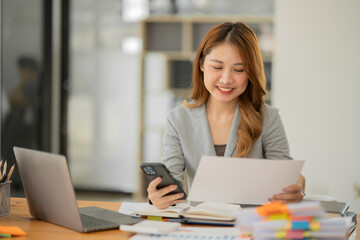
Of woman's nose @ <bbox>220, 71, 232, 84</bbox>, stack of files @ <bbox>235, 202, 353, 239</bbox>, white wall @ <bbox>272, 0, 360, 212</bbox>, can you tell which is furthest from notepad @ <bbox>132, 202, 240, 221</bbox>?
white wall @ <bbox>272, 0, 360, 212</bbox>

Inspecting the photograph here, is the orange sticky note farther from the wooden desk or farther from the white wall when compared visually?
the white wall

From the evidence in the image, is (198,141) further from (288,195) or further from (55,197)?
(55,197)

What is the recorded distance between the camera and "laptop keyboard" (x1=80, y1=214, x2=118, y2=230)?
62.1 inches

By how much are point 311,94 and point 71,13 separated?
9.18 ft

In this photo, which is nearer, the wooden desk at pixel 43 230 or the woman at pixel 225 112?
the wooden desk at pixel 43 230

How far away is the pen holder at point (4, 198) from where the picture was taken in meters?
1.75

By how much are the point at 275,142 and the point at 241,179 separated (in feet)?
1.93

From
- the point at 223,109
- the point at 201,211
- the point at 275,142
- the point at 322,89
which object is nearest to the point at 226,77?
the point at 223,109

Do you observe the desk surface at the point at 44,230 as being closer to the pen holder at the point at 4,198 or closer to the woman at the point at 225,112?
the pen holder at the point at 4,198

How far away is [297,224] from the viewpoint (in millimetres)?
1251

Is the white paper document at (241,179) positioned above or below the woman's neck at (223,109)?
below

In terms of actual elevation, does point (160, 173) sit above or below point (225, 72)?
below

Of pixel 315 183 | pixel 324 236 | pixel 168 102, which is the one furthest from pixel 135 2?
pixel 324 236

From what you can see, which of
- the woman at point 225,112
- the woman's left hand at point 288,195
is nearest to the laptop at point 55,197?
the woman's left hand at point 288,195
